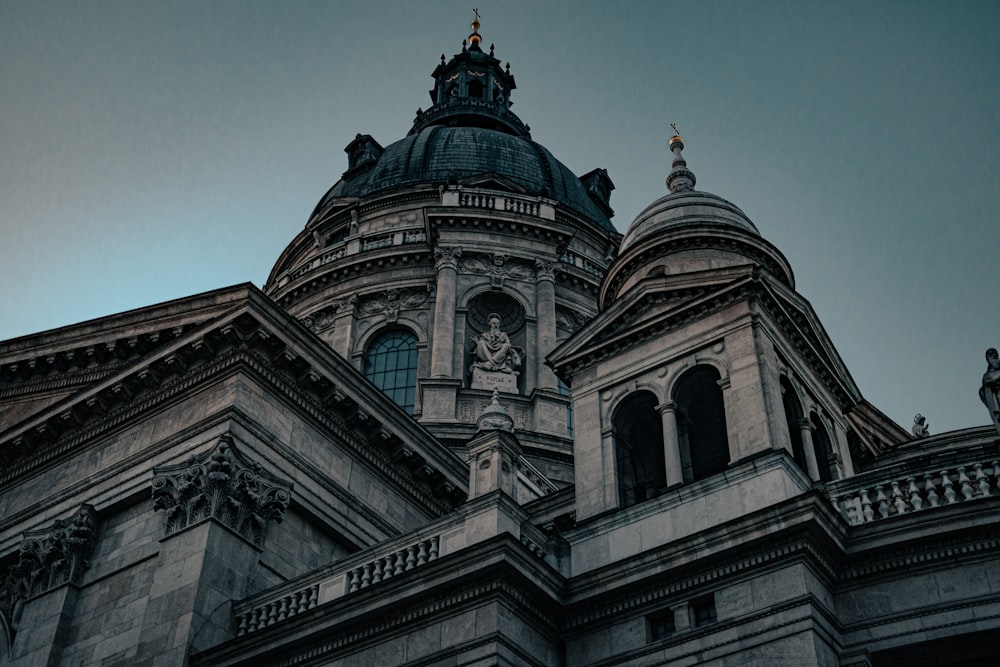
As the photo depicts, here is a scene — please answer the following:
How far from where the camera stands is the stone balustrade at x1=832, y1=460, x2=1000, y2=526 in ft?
50.8

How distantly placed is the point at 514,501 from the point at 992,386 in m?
7.39

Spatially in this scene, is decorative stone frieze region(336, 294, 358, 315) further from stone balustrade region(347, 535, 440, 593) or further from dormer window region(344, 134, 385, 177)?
stone balustrade region(347, 535, 440, 593)

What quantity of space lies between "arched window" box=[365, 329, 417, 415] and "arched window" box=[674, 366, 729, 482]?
59.3 ft

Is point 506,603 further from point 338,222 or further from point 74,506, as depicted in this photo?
point 338,222

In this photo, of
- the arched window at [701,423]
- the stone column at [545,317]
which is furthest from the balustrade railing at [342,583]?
the stone column at [545,317]

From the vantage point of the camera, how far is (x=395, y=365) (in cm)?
3931

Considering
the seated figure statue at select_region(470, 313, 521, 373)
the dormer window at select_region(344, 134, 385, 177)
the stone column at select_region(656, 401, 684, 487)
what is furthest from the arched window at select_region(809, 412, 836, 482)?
the dormer window at select_region(344, 134, 385, 177)

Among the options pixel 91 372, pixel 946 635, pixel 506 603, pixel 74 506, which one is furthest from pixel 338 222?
pixel 946 635

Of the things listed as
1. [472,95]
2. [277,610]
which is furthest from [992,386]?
[472,95]

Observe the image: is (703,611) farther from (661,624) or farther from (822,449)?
(822,449)

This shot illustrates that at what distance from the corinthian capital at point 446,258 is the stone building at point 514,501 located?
41.3 ft

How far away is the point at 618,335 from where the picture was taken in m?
20.6

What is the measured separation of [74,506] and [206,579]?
505cm

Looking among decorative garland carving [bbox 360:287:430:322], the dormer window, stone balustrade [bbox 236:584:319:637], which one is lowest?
stone balustrade [bbox 236:584:319:637]
